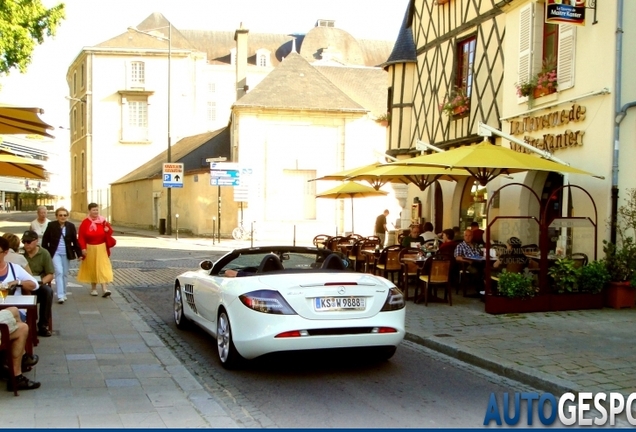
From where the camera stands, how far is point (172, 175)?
99.2ft

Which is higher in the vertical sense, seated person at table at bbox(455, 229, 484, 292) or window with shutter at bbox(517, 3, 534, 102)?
window with shutter at bbox(517, 3, 534, 102)

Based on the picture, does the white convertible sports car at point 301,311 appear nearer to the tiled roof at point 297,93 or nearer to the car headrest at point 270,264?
the car headrest at point 270,264

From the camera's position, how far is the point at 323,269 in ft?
23.9

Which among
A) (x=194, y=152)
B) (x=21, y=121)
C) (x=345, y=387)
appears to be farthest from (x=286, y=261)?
(x=194, y=152)

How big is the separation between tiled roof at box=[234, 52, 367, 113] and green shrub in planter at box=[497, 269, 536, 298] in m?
23.5

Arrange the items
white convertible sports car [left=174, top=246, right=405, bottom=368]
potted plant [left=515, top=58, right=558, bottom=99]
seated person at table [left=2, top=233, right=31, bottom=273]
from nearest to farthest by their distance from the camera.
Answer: white convertible sports car [left=174, top=246, right=405, bottom=368], seated person at table [left=2, top=233, right=31, bottom=273], potted plant [left=515, top=58, right=558, bottom=99]

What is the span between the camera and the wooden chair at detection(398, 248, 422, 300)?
11.7m

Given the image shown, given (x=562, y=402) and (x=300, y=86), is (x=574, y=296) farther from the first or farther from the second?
(x=300, y=86)

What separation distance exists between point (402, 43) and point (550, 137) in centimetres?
856

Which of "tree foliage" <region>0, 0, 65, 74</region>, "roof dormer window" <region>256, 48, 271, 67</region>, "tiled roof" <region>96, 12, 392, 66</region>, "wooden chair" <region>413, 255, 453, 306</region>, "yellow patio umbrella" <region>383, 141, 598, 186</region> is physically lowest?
"wooden chair" <region>413, 255, 453, 306</region>

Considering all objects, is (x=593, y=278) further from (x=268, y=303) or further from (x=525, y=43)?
(x=268, y=303)

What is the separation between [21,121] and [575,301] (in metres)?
8.35

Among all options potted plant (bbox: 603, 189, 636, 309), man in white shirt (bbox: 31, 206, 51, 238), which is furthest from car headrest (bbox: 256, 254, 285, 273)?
potted plant (bbox: 603, 189, 636, 309)

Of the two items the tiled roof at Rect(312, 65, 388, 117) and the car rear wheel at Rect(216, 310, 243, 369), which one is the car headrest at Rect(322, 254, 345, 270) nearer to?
the car rear wheel at Rect(216, 310, 243, 369)
